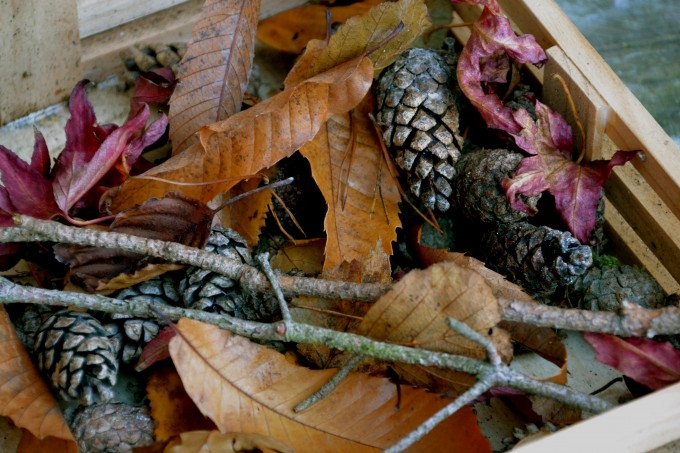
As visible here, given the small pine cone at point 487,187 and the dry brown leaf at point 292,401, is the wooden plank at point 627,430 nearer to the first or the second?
the dry brown leaf at point 292,401

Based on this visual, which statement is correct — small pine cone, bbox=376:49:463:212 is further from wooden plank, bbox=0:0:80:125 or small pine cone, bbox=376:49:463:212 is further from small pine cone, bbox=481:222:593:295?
wooden plank, bbox=0:0:80:125

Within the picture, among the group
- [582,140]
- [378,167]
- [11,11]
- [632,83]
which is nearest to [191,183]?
[378,167]

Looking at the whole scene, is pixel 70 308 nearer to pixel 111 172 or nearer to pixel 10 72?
pixel 111 172

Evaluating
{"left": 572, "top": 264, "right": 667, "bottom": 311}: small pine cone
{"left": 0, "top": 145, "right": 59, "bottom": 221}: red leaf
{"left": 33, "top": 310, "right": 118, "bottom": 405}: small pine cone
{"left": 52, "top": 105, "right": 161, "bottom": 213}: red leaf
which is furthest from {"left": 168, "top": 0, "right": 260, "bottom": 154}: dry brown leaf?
{"left": 572, "top": 264, "right": 667, "bottom": 311}: small pine cone

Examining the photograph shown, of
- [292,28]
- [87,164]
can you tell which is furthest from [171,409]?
[292,28]

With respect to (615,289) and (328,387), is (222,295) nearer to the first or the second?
Result: (328,387)

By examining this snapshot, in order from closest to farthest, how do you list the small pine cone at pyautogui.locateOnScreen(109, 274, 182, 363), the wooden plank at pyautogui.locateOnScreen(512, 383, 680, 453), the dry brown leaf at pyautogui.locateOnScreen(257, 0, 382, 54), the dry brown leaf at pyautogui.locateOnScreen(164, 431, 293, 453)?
the wooden plank at pyautogui.locateOnScreen(512, 383, 680, 453) → the dry brown leaf at pyautogui.locateOnScreen(164, 431, 293, 453) → the small pine cone at pyautogui.locateOnScreen(109, 274, 182, 363) → the dry brown leaf at pyautogui.locateOnScreen(257, 0, 382, 54)
